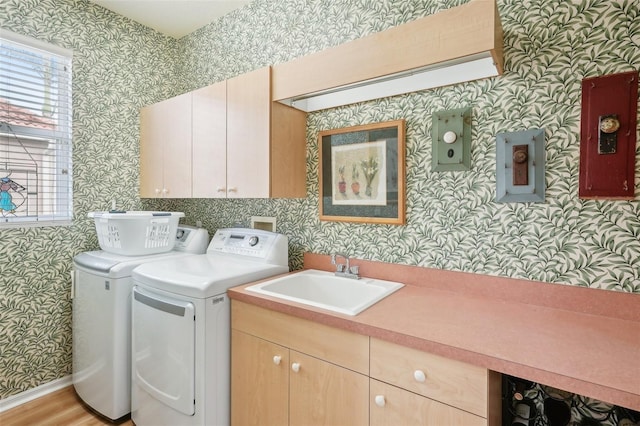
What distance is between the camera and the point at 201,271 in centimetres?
179

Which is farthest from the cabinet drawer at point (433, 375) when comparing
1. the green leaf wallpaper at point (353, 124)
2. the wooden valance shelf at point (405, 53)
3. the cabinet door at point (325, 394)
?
the wooden valance shelf at point (405, 53)

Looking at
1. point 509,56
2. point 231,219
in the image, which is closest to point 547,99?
point 509,56

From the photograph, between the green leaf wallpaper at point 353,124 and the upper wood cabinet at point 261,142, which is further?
the upper wood cabinet at point 261,142

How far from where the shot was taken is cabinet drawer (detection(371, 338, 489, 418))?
987 mm

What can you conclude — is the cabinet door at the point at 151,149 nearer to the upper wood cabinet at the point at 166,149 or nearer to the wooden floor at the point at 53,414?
the upper wood cabinet at the point at 166,149

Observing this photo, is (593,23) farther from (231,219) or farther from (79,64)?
(79,64)

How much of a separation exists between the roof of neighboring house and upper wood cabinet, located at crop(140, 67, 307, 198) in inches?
25.5

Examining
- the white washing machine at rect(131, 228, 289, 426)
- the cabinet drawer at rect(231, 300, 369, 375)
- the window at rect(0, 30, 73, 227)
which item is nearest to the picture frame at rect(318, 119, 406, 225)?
the white washing machine at rect(131, 228, 289, 426)

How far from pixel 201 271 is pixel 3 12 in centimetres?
203

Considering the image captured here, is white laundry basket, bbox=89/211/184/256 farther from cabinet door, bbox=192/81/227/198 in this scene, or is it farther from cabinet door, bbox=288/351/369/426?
cabinet door, bbox=288/351/369/426

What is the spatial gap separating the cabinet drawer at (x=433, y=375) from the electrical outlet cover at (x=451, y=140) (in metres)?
0.91

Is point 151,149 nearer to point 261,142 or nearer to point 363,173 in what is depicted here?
point 261,142

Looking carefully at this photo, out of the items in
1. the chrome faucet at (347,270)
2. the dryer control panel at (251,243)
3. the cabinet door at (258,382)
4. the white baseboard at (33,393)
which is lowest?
the white baseboard at (33,393)

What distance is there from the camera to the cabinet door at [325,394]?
122 centimetres
